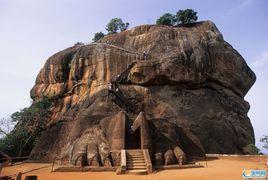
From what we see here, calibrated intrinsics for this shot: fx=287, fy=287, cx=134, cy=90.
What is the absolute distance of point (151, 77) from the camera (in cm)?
3102

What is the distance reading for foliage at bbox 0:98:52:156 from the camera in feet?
88.9

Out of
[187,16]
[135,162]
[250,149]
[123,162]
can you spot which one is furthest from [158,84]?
[123,162]

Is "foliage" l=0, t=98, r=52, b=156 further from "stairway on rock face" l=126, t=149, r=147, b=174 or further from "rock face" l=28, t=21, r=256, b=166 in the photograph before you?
"stairway on rock face" l=126, t=149, r=147, b=174

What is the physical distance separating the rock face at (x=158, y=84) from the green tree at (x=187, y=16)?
2115 mm

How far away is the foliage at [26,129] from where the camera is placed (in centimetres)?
2710

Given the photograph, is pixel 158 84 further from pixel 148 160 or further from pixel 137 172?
pixel 137 172

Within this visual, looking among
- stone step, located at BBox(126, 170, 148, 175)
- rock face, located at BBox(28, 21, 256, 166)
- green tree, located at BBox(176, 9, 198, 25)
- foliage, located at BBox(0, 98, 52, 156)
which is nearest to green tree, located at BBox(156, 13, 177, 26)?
green tree, located at BBox(176, 9, 198, 25)

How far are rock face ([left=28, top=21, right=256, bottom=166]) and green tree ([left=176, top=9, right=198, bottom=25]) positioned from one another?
211 centimetres

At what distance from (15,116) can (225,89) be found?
24.0 metres

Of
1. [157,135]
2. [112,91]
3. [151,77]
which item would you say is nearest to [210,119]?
[151,77]

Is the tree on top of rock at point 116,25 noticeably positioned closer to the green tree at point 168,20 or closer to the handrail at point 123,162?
the green tree at point 168,20

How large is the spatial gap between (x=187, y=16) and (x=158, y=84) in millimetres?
13741
